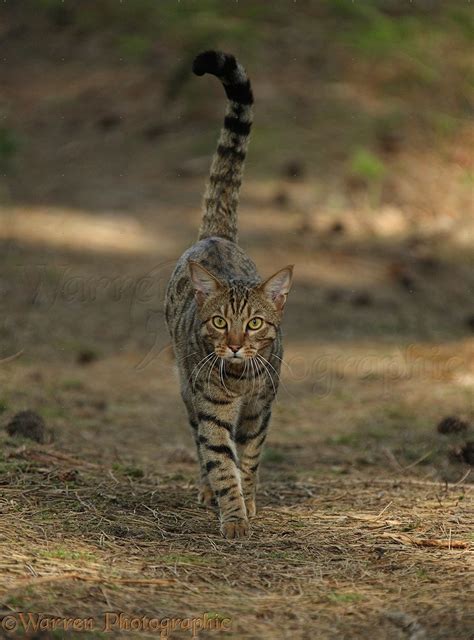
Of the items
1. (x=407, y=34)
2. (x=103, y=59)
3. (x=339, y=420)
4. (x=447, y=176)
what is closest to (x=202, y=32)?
(x=103, y=59)

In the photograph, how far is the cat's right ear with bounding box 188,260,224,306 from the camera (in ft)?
15.8

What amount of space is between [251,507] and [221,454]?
0.34 meters

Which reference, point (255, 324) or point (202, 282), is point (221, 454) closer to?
point (255, 324)

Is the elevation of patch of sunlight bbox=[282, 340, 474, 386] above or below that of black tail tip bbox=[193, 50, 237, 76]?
below

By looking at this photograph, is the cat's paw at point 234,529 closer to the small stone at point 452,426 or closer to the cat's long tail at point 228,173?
the cat's long tail at point 228,173

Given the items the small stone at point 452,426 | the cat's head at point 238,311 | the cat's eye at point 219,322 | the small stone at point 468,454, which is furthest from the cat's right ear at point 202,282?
the small stone at point 452,426

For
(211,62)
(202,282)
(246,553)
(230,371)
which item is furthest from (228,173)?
(246,553)

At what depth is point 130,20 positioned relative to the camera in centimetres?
1778

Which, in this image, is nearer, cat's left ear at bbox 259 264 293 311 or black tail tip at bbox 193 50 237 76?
cat's left ear at bbox 259 264 293 311

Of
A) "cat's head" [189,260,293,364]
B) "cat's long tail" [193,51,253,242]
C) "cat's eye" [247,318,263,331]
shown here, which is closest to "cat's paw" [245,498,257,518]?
"cat's head" [189,260,293,364]

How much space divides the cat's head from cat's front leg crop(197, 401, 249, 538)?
0.28 metres

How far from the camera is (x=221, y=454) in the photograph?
4766mm

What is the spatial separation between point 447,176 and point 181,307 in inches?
330

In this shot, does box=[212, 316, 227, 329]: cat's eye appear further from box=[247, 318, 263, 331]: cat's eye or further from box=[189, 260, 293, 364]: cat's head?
box=[247, 318, 263, 331]: cat's eye
